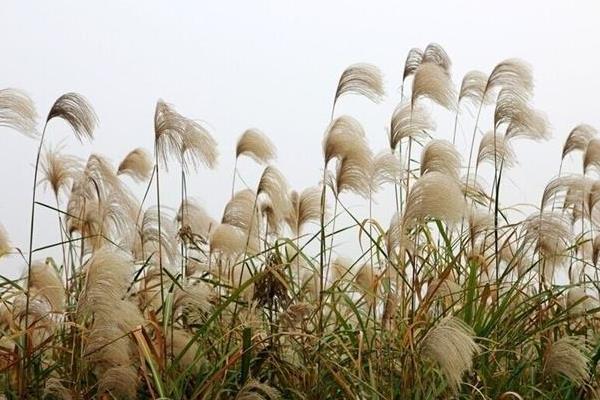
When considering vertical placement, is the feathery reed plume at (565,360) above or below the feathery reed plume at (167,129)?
below

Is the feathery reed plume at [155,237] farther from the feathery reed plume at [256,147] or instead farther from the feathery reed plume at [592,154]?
the feathery reed plume at [592,154]

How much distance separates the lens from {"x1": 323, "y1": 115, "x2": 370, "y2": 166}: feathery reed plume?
10.1 ft

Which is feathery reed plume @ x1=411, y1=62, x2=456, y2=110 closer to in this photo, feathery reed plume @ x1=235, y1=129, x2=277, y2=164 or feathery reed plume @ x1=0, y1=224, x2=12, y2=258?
feathery reed plume @ x1=235, y1=129, x2=277, y2=164

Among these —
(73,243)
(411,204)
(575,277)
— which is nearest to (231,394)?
(411,204)

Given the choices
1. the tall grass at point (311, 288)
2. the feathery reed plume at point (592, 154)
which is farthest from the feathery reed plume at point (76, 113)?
the feathery reed plume at point (592, 154)

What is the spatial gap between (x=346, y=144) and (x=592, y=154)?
121cm

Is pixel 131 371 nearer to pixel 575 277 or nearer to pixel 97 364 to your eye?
pixel 97 364

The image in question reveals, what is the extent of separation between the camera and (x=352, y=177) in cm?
311

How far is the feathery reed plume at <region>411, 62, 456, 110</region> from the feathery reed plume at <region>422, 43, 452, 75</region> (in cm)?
27

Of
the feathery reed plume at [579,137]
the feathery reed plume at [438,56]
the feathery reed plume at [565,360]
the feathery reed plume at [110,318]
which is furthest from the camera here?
the feathery reed plume at [579,137]

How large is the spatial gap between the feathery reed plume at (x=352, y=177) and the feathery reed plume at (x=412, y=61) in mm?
683

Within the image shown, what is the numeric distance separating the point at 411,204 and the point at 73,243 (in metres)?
1.72

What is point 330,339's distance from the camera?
3225 millimetres

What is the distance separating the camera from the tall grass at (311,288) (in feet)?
8.90
